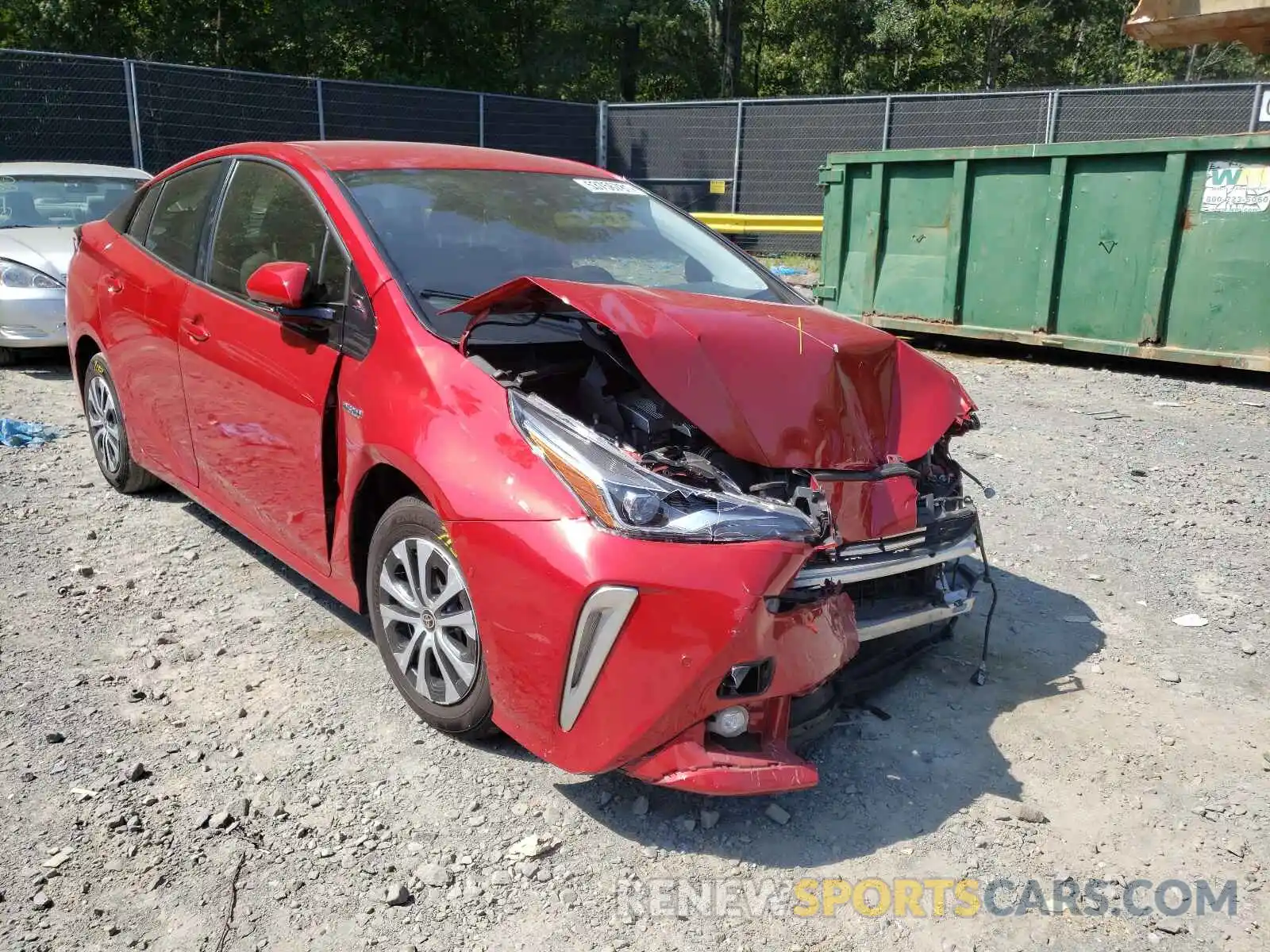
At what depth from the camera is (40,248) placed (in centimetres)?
759

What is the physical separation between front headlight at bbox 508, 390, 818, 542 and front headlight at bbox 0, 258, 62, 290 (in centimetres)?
632

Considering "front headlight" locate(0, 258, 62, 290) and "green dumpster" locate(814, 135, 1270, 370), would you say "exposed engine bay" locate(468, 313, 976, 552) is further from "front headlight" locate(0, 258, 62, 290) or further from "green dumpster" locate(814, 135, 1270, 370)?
"green dumpster" locate(814, 135, 1270, 370)

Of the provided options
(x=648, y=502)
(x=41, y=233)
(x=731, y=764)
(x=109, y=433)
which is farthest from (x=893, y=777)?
(x=41, y=233)

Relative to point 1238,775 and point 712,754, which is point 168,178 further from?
point 1238,775

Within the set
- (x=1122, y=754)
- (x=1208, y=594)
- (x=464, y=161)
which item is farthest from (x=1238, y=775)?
(x=464, y=161)

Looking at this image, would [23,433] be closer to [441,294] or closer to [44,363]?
[44,363]

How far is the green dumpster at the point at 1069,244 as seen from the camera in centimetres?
796

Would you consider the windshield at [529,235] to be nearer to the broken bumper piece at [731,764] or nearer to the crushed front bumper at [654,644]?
the crushed front bumper at [654,644]

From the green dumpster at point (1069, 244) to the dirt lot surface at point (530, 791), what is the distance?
432 cm

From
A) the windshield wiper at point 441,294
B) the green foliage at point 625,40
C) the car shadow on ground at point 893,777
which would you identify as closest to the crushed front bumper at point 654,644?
the car shadow on ground at point 893,777

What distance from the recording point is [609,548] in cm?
245

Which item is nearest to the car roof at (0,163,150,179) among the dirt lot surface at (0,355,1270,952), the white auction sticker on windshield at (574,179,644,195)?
the dirt lot surface at (0,355,1270,952)

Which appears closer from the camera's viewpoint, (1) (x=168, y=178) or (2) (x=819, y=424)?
(2) (x=819, y=424)

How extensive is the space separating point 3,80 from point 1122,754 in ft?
50.3
